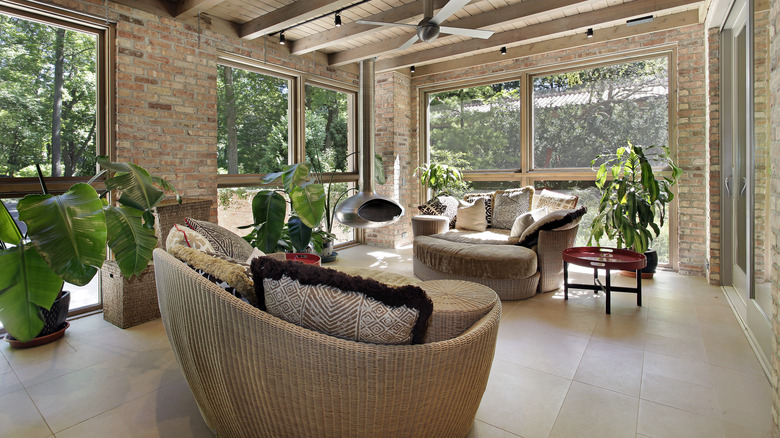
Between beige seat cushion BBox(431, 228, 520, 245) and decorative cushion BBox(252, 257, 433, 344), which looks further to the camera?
beige seat cushion BBox(431, 228, 520, 245)

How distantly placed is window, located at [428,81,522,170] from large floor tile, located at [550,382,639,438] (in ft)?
13.2

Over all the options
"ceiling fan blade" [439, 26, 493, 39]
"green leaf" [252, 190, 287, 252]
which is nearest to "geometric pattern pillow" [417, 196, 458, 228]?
"ceiling fan blade" [439, 26, 493, 39]

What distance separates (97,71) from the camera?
3.54 meters

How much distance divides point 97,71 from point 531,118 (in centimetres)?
482

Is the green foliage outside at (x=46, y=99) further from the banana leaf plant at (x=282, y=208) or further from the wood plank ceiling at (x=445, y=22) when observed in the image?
the banana leaf plant at (x=282, y=208)

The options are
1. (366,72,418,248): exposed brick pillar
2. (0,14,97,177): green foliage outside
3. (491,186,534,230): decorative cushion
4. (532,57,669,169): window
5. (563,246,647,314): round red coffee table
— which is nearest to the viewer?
(0,14,97,177): green foliage outside

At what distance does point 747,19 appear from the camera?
2.92m

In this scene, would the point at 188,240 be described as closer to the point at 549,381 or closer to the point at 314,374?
the point at 314,374

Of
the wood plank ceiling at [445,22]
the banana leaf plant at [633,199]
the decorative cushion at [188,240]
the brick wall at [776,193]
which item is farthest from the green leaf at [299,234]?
the brick wall at [776,193]

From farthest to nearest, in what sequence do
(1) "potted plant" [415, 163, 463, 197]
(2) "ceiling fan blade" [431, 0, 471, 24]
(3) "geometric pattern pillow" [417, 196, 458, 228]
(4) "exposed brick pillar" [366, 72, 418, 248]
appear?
(4) "exposed brick pillar" [366, 72, 418, 248]
(1) "potted plant" [415, 163, 463, 197]
(3) "geometric pattern pillow" [417, 196, 458, 228]
(2) "ceiling fan blade" [431, 0, 471, 24]

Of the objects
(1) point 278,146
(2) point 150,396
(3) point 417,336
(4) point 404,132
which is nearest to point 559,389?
(3) point 417,336

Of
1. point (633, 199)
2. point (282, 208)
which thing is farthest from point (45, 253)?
point (633, 199)

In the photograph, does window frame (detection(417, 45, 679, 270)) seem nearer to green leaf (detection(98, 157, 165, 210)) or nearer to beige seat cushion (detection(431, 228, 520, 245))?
beige seat cushion (detection(431, 228, 520, 245))

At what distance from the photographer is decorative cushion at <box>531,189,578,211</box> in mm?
4434
